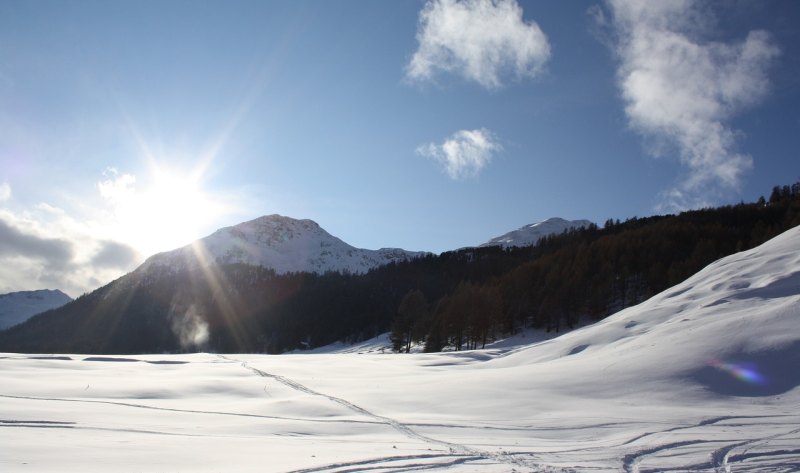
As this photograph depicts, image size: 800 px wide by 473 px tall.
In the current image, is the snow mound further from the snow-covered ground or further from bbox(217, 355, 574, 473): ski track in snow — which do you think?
bbox(217, 355, 574, 473): ski track in snow

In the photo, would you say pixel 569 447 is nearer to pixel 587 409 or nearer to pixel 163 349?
pixel 587 409

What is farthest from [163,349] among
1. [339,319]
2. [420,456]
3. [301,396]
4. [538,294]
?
[420,456]

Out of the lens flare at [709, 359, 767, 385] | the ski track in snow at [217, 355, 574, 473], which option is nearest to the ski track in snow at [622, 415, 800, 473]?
the ski track in snow at [217, 355, 574, 473]

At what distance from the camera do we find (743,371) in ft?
57.1

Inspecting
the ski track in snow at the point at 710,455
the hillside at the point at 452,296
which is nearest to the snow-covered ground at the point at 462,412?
the ski track in snow at the point at 710,455

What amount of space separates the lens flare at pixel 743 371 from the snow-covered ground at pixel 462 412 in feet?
0.20

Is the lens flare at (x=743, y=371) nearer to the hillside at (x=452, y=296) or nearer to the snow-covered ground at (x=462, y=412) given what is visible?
the snow-covered ground at (x=462, y=412)

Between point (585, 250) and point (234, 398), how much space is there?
83623mm

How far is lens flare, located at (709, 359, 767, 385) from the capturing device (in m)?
16.8

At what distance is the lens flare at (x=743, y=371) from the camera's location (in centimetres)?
1681

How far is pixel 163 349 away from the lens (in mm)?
156250

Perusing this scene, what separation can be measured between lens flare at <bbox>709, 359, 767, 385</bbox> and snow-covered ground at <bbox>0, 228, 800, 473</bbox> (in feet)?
0.20

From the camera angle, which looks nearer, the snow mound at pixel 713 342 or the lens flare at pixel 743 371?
the lens flare at pixel 743 371

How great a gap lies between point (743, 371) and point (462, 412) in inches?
403
